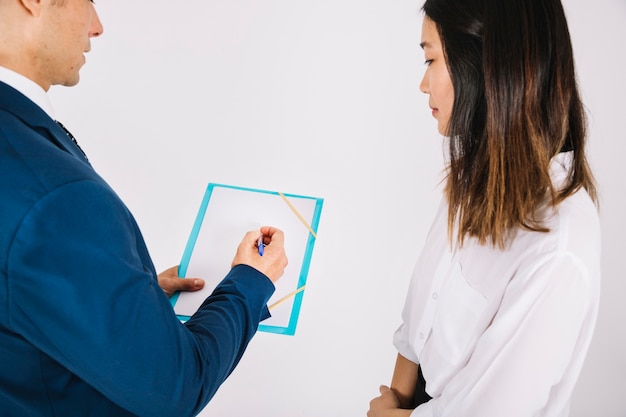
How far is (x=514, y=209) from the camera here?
2.86 ft

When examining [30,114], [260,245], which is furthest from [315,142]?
[30,114]

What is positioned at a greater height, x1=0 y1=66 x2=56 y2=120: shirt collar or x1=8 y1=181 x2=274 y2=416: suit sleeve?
x1=0 y1=66 x2=56 y2=120: shirt collar

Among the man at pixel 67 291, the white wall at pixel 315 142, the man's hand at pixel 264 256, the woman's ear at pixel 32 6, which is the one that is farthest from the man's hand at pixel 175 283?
the white wall at pixel 315 142

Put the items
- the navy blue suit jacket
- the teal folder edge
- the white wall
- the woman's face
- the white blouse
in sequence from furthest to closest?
the white wall
the teal folder edge
the woman's face
the white blouse
the navy blue suit jacket

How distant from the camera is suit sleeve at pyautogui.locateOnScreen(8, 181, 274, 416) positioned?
0.66 metres

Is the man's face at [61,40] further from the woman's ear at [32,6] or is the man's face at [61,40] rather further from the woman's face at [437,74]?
the woman's face at [437,74]

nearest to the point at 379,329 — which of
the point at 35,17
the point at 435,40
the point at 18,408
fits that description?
the point at 435,40

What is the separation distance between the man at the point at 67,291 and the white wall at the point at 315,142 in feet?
3.29

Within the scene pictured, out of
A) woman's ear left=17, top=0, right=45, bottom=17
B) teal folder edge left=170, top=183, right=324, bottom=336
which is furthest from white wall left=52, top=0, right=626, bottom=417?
woman's ear left=17, top=0, right=45, bottom=17

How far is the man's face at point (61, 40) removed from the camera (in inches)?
33.4

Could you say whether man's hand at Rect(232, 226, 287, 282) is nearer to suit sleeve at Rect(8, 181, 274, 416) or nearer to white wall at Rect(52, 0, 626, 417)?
suit sleeve at Rect(8, 181, 274, 416)

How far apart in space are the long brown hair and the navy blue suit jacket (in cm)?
52

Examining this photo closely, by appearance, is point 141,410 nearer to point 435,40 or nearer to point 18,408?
point 18,408

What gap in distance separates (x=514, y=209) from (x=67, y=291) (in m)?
0.66
